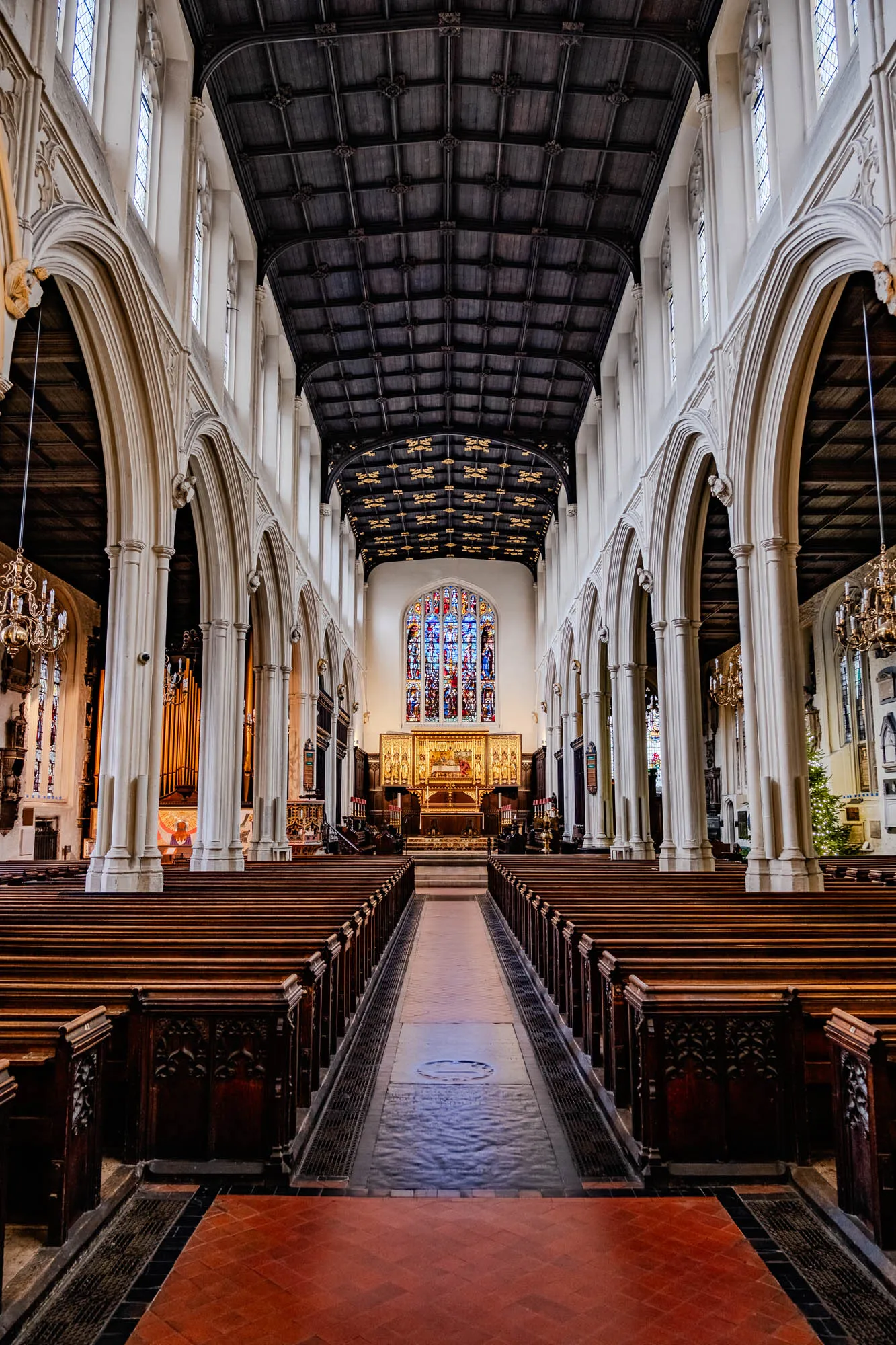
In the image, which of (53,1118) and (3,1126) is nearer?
(3,1126)

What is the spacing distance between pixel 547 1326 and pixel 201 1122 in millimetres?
1735

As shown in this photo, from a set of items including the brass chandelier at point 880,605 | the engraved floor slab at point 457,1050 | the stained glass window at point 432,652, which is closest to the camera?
the engraved floor slab at point 457,1050

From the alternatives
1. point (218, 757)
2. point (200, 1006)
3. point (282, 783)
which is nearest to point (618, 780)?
point (282, 783)

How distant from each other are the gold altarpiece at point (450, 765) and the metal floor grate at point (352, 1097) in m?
23.4

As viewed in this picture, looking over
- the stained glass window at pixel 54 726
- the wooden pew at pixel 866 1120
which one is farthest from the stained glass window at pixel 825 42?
the stained glass window at pixel 54 726

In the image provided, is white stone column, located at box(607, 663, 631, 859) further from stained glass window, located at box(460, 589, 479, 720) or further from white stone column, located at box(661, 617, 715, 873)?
stained glass window, located at box(460, 589, 479, 720)

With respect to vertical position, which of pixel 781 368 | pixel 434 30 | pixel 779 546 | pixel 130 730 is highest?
pixel 434 30

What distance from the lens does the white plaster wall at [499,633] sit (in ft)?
109

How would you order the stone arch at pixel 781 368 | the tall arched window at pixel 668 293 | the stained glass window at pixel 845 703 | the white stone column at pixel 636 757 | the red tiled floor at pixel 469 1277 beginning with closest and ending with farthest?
1. the red tiled floor at pixel 469 1277
2. the stone arch at pixel 781 368
3. the tall arched window at pixel 668 293
4. the white stone column at pixel 636 757
5. the stained glass window at pixel 845 703

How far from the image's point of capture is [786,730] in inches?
383

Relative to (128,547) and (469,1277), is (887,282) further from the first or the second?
(128,547)

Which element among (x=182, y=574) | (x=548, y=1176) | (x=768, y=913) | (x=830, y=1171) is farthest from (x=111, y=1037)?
(x=182, y=574)

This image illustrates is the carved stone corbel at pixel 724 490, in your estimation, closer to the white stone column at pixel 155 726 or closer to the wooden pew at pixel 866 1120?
the white stone column at pixel 155 726

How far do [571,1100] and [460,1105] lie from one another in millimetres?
565
